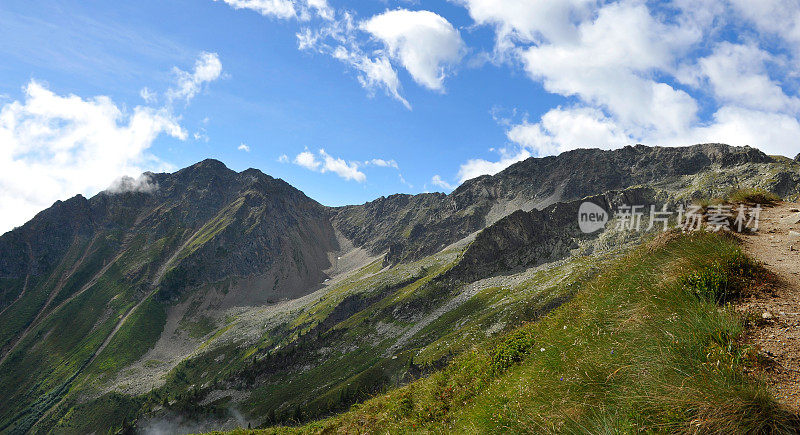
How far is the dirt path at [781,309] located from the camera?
5883 millimetres

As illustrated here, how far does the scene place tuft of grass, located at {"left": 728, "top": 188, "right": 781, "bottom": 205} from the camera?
19828mm

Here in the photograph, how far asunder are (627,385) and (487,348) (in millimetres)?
8418

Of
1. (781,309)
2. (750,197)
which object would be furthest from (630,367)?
(750,197)

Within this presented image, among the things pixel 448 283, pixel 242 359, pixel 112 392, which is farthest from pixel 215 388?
pixel 448 283

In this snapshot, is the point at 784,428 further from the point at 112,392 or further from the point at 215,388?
the point at 112,392

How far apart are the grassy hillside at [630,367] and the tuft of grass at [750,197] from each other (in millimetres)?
11298

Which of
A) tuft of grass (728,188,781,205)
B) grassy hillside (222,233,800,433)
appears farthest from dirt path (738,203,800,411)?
tuft of grass (728,188,781,205)

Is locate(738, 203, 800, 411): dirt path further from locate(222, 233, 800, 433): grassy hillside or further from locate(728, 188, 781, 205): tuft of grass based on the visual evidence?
locate(728, 188, 781, 205): tuft of grass

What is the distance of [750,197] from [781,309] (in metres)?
17.0

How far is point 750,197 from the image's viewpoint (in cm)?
2019

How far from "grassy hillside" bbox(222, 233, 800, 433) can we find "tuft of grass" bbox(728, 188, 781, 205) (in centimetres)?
1130

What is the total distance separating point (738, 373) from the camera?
573 centimetres

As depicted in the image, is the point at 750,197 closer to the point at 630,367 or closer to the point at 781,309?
the point at 781,309

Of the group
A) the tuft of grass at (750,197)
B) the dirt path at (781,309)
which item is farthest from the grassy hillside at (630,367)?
the tuft of grass at (750,197)
